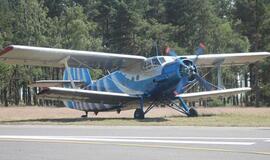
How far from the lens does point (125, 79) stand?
1054 inches

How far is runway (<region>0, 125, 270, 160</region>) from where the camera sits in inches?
398

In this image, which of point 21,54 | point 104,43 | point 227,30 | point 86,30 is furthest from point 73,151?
point 104,43

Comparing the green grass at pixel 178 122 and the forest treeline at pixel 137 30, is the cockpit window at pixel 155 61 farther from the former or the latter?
the forest treeline at pixel 137 30

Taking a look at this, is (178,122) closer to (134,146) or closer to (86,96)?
(86,96)

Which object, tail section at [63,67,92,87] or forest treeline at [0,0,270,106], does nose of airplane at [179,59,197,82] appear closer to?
tail section at [63,67,92,87]

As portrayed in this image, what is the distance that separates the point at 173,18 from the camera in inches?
2908

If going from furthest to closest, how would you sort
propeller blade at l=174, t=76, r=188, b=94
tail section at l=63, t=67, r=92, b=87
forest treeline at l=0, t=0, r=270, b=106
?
1. forest treeline at l=0, t=0, r=270, b=106
2. tail section at l=63, t=67, r=92, b=87
3. propeller blade at l=174, t=76, r=188, b=94

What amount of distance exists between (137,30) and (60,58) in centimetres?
4335

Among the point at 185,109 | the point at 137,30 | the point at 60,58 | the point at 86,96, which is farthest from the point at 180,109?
the point at 137,30

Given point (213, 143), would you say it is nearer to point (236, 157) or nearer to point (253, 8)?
point (236, 157)

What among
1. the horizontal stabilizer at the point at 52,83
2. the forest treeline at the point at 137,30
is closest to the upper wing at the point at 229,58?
the horizontal stabilizer at the point at 52,83

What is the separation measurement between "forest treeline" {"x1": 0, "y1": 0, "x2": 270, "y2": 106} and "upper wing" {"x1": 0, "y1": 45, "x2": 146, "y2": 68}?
34.1 m

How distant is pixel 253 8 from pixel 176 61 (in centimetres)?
4354

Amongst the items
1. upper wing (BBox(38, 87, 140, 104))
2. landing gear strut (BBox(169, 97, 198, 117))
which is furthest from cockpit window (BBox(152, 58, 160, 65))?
landing gear strut (BBox(169, 97, 198, 117))
